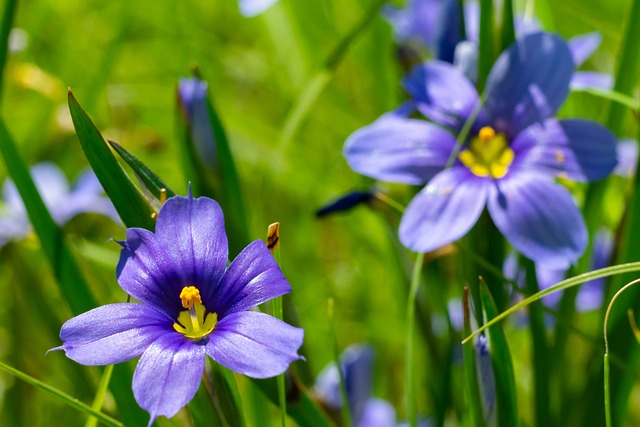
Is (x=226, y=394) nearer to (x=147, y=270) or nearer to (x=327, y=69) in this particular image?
(x=147, y=270)

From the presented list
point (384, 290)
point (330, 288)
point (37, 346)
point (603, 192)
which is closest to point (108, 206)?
point (37, 346)

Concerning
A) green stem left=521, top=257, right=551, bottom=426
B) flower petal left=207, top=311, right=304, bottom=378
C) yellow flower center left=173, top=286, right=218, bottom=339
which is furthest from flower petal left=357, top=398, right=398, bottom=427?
flower petal left=207, top=311, right=304, bottom=378

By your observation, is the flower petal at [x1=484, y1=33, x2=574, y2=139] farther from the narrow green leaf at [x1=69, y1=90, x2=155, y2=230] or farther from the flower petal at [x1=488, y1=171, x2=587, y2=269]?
the narrow green leaf at [x1=69, y1=90, x2=155, y2=230]

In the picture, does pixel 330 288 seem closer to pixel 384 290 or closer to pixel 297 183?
pixel 384 290

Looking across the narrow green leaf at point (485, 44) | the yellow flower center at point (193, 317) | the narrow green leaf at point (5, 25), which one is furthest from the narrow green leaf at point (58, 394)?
the narrow green leaf at point (485, 44)

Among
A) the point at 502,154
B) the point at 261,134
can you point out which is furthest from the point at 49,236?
the point at 261,134

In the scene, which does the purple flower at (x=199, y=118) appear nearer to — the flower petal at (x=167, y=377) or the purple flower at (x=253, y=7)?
the purple flower at (x=253, y=7)
